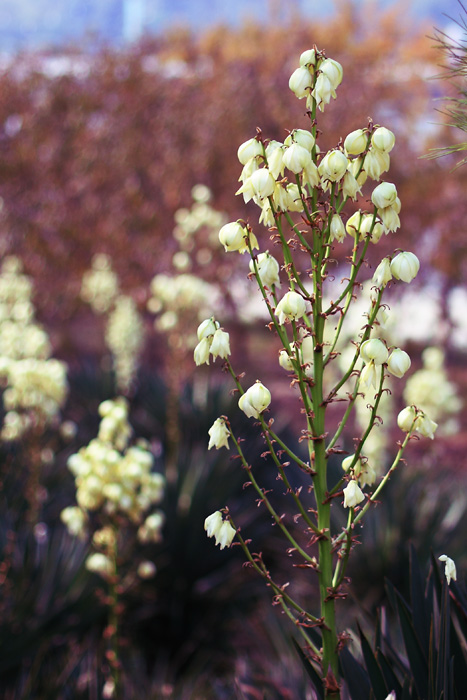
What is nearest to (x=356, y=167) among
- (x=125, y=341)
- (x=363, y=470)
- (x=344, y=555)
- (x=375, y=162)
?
(x=375, y=162)

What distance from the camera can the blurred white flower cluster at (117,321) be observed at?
24.3 feet

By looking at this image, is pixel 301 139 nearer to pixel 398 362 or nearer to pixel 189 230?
pixel 398 362

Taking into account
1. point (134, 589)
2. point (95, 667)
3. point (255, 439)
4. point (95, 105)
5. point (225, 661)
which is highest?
point (95, 105)

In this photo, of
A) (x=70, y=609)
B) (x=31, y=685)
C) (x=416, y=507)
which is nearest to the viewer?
(x=31, y=685)

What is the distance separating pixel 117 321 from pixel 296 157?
811 centimetres

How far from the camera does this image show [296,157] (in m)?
1.17

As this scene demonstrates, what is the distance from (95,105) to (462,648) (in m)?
12.7

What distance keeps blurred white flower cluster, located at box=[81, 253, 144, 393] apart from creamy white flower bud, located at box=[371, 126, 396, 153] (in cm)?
568

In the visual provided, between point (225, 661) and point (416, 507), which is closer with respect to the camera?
point (225, 661)

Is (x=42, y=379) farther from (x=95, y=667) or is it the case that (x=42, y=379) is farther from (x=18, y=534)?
(x=95, y=667)

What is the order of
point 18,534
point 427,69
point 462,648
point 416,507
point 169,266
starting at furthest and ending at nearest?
point 427,69
point 169,266
point 416,507
point 18,534
point 462,648

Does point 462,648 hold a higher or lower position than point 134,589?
higher

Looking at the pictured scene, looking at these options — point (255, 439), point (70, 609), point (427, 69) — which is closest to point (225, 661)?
point (70, 609)

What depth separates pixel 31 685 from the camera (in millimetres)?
2436
